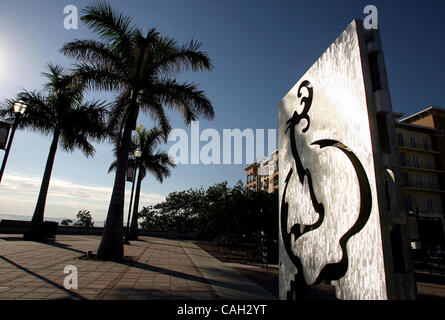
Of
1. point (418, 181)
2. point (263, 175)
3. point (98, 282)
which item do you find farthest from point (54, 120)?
point (263, 175)

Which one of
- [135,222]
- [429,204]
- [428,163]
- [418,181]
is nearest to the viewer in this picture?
[135,222]

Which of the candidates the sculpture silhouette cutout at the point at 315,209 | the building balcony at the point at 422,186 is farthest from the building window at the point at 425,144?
the sculpture silhouette cutout at the point at 315,209

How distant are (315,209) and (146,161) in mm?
23568

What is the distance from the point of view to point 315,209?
6.93 ft

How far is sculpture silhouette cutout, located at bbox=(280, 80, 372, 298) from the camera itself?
161 centimetres

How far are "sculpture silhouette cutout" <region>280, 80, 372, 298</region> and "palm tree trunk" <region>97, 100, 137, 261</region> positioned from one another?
8751 millimetres

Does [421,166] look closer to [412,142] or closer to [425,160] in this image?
[425,160]

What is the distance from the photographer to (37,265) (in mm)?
7156

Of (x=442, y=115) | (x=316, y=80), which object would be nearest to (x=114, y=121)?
(x=316, y=80)

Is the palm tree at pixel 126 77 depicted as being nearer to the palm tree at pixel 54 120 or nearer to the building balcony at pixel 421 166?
the palm tree at pixel 54 120

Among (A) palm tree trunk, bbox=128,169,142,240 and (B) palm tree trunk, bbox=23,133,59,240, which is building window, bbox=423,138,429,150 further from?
(B) palm tree trunk, bbox=23,133,59,240

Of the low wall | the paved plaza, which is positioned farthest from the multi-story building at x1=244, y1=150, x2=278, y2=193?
the paved plaza

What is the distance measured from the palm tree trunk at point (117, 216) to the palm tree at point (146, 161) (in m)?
10.7

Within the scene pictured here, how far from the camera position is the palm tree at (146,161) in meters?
22.7
